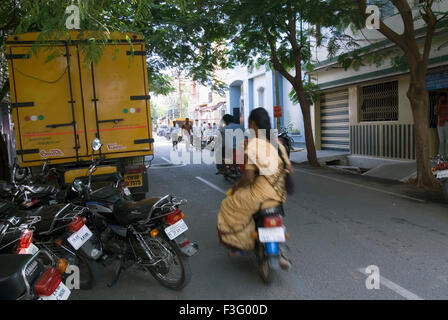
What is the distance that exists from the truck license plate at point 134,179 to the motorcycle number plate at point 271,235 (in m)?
3.88

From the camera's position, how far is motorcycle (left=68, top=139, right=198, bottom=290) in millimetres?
3799

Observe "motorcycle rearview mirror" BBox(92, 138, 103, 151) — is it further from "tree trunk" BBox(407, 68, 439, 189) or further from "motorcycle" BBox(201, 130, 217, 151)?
"motorcycle" BBox(201, 130, 217, 151)

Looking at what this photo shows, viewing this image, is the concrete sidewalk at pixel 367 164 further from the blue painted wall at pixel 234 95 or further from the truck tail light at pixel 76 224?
the blue painted wall at pixel 234 95

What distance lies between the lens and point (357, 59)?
1134 cm

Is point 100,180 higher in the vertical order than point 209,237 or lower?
higher

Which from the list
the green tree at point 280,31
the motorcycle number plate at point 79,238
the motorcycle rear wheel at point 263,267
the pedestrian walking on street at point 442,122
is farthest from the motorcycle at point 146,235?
the pedestrian walking on street at point 442,122

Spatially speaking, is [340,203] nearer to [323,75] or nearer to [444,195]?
[444,195]

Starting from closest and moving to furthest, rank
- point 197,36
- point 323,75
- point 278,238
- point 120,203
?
point 278,238, point 120,203, point 197,36, point 323,75

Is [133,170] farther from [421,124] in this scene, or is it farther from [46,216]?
[421,124]

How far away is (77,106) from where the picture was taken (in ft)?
22.0

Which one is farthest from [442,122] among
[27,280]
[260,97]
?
[260,97]

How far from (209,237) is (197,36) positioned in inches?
353

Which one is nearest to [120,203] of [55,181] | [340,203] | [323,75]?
[55,181]

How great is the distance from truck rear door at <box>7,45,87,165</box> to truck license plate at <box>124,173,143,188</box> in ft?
2.96
